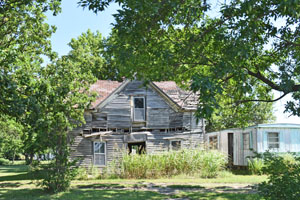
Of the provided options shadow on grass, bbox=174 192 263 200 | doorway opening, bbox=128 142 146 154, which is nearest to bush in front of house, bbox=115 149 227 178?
doorway opening, bbox=128 142 146 154

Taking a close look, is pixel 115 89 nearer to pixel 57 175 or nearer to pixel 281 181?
pixel 57 175

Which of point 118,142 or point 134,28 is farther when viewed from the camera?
point 118,142

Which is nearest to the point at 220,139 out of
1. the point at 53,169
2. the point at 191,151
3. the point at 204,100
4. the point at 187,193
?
the point at 191,151

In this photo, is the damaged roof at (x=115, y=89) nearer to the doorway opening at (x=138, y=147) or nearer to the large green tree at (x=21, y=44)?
the doorway opening at (x=138, y=147)

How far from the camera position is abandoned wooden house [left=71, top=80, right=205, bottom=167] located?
23078 millimetres

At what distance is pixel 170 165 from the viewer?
20.0m

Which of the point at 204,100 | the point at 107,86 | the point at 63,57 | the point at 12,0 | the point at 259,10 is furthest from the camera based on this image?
the point at 107,86

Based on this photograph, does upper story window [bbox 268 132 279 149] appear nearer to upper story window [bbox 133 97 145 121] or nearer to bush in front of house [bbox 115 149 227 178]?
bush in front of house [bbox 115 149 227 178]

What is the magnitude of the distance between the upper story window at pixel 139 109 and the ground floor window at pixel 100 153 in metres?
2.99

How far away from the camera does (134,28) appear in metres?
8.66

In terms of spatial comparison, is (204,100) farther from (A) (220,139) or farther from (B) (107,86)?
(A) (220,139)

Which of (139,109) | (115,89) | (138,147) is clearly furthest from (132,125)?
(115,89)

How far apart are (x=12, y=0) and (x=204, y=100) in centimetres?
1010

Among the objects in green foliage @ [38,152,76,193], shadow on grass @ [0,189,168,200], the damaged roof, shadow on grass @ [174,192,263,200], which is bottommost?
shadow on grass @ [0,189,168,200]
